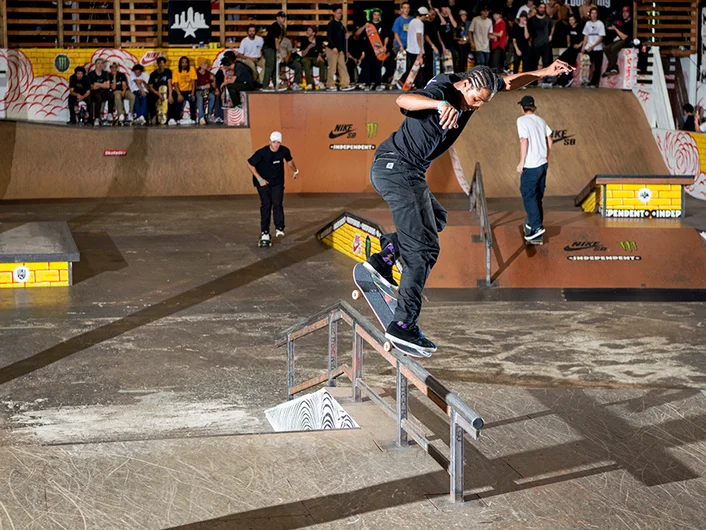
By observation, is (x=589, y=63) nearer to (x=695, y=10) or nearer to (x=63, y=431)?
(x=695, y=10)

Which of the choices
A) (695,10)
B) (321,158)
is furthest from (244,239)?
(695,10)

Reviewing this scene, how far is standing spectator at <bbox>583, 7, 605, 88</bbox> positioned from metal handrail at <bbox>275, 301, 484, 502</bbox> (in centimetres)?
1780

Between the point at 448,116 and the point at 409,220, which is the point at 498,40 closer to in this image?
the point at 409,220

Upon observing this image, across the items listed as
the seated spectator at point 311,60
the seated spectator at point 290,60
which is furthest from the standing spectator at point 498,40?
the seated spectator at point 290,60

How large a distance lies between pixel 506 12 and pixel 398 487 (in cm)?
2204

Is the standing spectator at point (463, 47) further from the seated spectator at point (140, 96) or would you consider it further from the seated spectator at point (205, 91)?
the seated spectator at point (140, 96)

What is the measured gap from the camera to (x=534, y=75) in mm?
5691

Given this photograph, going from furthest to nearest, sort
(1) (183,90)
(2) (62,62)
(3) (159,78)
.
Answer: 1. (2) (62,62)
2. (1) (183,90)
3. (3) (159,78)

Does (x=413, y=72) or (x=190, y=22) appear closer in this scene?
(x=413, y=72)

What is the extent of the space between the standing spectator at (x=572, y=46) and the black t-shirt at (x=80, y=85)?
38.9 feet

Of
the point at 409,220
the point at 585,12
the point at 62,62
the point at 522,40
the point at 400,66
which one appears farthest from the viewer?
the point at 62,62

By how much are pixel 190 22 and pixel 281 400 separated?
1983 centimetres

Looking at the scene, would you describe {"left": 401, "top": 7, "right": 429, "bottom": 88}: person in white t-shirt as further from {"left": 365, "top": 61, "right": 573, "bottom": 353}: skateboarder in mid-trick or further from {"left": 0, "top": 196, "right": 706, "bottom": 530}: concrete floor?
{"left": 365, "top": 61, "right": 573, "bottom": 353}: skateboarder in mid-trick

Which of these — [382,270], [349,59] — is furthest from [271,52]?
[382,270]
